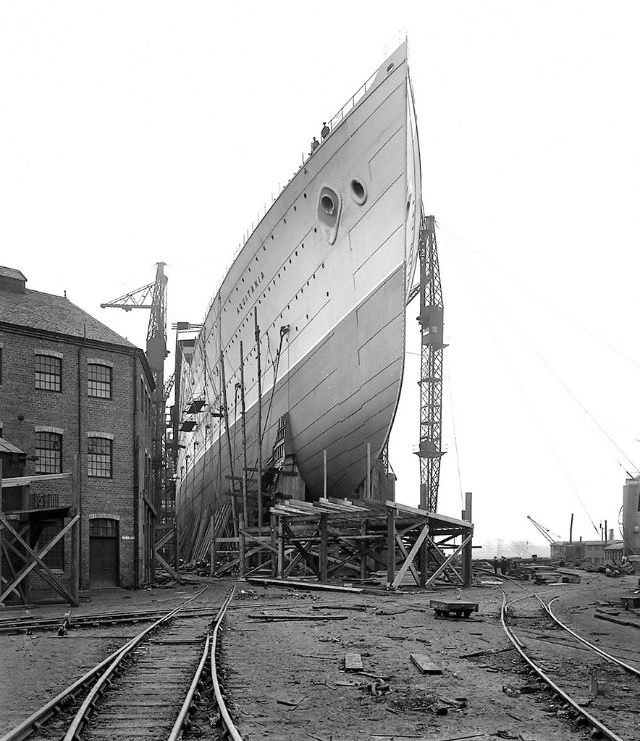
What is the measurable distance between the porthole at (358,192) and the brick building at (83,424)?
9071 millimetres

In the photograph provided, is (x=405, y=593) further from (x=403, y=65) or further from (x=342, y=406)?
(x=403, y=65)

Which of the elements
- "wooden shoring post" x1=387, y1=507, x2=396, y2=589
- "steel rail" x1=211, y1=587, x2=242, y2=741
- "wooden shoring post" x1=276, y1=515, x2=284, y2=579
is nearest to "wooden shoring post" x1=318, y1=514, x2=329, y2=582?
"wooden shoring post" x1=276, y1=515, x2=284, y2=579

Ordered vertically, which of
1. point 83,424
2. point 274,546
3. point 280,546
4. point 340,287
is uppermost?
point 340,287

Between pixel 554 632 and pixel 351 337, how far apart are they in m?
12.3

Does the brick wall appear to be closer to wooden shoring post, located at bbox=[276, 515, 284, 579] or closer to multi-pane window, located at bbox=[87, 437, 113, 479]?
multi-pane window, located at bbox=[87, 437, 113, 479]

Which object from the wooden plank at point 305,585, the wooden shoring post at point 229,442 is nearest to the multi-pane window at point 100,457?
the wooden shoring post at point 229,442

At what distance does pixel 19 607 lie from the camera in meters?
18.4

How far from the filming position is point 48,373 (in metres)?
25.6

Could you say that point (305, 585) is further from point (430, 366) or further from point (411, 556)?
point (430, 366)

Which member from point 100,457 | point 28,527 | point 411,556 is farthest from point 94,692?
point 100,457

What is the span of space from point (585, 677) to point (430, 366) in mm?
49829

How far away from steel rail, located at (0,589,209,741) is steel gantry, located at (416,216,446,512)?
49211 mm

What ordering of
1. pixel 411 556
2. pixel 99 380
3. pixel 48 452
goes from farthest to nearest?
1. pixel 99 380
2. pixel 48 452
3. pixel 411 556

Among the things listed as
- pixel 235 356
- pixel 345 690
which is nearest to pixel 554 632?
pixel 345 690
